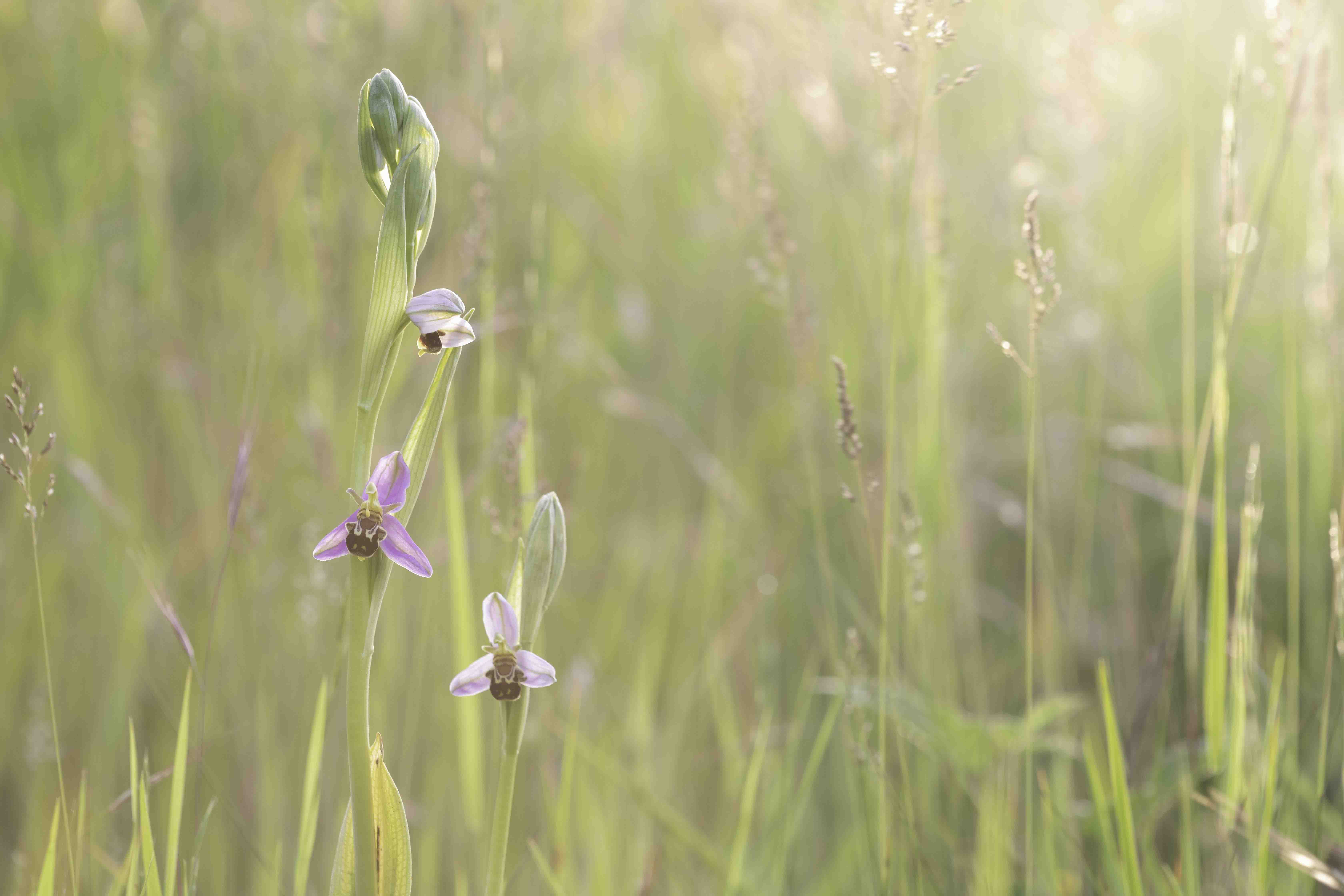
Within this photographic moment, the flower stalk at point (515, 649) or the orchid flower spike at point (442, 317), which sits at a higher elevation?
the orchid flower spike at point (442, 317)

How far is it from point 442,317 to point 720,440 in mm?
1595

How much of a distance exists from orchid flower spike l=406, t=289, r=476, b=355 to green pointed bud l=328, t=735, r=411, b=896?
0.37 metres

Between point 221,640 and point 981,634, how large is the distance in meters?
1.57

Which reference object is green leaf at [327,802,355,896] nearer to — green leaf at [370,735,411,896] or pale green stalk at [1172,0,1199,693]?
green leaf at [370,735,411,896]

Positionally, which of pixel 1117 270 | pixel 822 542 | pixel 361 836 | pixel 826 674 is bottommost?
pixel 361 836

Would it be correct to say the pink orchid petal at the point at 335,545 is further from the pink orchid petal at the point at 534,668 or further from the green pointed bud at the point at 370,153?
the green pointed bud at the point at 370,153

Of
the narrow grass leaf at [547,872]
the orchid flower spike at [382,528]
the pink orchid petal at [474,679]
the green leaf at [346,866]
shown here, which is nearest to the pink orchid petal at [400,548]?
the orchid flower spike at [382,528]

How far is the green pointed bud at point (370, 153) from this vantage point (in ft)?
2.85

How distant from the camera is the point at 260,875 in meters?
1.20

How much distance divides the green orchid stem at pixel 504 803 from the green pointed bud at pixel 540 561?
7 centimetres

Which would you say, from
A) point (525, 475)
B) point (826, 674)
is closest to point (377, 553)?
point (525, 475)

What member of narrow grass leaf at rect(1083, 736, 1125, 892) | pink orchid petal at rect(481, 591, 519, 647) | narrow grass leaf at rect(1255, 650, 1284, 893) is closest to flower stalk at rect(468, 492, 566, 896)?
pink orchid petal at rect(481, 591, 519, 647)

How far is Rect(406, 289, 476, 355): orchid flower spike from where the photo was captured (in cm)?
83

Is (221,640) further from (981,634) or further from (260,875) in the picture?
(981,634)
